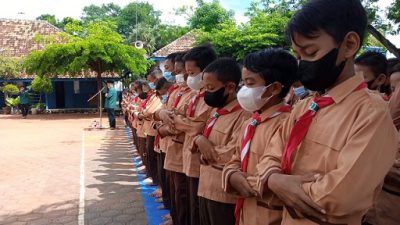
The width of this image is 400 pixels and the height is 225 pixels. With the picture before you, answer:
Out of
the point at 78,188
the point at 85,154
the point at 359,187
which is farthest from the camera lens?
the point at 85,154

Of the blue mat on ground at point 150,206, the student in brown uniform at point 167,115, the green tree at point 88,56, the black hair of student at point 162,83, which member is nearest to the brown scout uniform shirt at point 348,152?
the student in brown uniform at point 167,115

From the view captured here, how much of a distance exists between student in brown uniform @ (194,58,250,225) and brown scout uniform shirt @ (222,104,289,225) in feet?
1.36

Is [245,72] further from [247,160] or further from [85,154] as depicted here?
[85,154]

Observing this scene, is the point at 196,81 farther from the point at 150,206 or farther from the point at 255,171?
the point at 150,206

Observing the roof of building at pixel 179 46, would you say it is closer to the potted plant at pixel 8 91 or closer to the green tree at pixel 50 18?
the potted plant at pixel 8 91

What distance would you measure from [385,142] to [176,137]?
2.59m

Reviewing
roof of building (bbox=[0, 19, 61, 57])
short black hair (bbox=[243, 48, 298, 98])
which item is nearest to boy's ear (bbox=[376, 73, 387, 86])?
short black hair (bbox=[243, 48, 298, 98])

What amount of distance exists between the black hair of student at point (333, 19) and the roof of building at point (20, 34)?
92.1ft

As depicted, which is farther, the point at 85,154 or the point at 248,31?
the point at 248,31

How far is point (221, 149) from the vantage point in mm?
2680

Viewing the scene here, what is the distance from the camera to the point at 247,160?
7.18 ft

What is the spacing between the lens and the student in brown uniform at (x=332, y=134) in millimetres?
1407

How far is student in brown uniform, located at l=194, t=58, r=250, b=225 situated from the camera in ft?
8.81

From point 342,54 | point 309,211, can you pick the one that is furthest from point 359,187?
point 342,54
